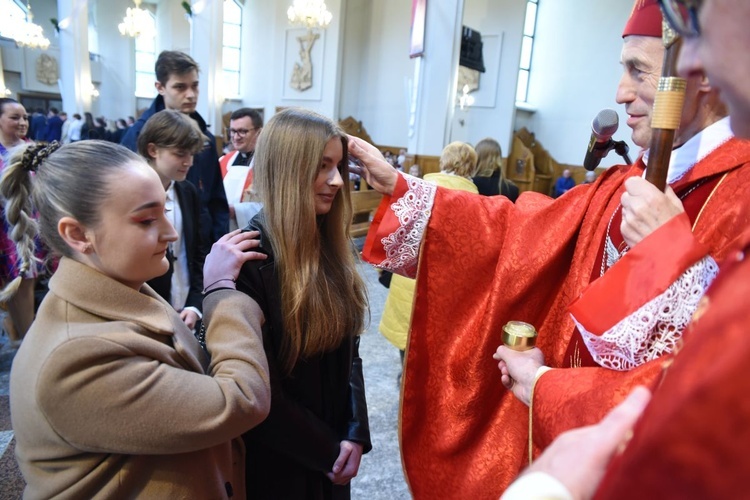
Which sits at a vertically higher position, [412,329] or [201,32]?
[201,32]

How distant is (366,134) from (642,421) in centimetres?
1555

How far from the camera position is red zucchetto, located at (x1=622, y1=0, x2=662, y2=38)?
1.25 meters

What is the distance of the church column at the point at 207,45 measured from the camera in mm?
11875

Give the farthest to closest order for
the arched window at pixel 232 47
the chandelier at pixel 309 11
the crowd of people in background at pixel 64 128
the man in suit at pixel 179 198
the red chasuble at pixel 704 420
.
A: the arched window at pixel 232 47 → the chandelier at pixel 309 11 → the crowd of people in background at pixel 64 128 → the man in suit at pixel 179 198 → the red chasuble at pixel 704 420

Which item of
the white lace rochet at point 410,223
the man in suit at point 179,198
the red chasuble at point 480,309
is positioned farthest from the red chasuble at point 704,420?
the man in suit at point 179,198

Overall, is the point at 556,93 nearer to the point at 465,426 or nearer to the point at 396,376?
the point at 396,376

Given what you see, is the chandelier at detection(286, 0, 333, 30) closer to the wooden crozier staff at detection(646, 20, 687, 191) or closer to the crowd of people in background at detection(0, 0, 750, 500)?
the crowd of people in background at detection(0, 0, 750, 500)

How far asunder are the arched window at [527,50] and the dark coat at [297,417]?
14.6m

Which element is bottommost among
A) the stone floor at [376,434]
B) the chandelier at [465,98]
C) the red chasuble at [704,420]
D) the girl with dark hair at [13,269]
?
the stone floor at [376,434]

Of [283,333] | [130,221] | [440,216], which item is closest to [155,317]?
[130,221]

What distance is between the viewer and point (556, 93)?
1483 cm

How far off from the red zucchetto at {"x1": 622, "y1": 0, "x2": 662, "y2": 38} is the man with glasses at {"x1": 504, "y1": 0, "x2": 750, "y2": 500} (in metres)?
0.93

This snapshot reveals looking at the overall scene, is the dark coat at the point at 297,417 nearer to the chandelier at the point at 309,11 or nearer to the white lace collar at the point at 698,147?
the white lace collar at the point at 698,147

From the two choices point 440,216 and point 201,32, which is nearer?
point 440,216
